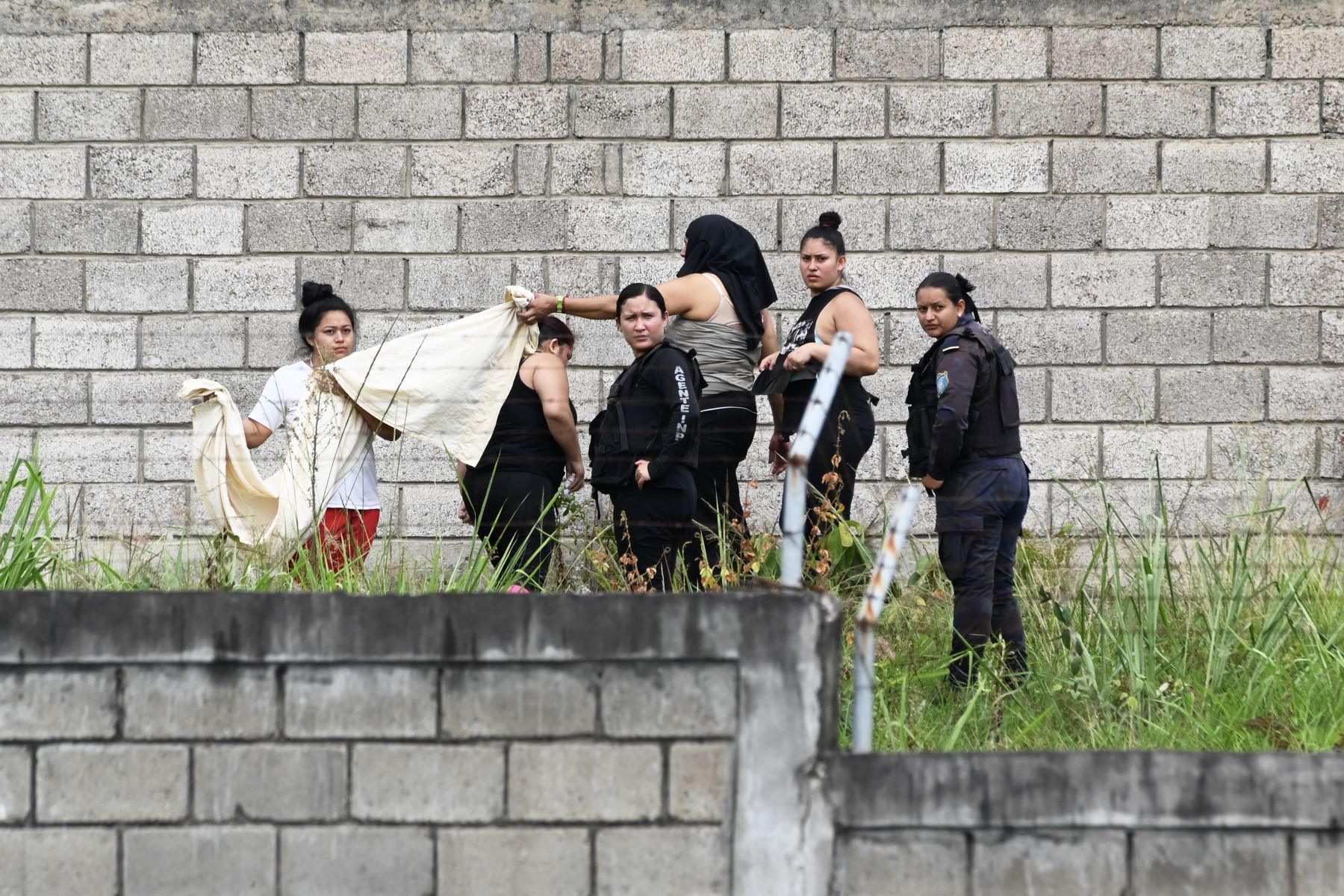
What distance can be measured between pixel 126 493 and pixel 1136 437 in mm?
4362

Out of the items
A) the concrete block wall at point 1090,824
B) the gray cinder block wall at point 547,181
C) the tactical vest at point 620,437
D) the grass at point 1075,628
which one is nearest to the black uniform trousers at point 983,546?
the grass at point 1075,628

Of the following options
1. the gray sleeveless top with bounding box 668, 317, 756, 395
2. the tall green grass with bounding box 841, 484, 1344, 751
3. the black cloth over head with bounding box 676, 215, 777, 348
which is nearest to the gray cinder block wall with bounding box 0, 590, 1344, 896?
the tall green grass with bounding box 841, 484, 1344, 751

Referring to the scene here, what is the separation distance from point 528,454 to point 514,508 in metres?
0.20

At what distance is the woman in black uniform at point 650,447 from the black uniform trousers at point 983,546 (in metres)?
0.80

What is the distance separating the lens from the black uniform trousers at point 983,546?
4.18 metres

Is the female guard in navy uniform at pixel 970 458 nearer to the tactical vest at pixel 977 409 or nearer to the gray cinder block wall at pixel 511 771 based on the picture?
the tactical vest at pixel 977 409

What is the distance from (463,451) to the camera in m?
4.59

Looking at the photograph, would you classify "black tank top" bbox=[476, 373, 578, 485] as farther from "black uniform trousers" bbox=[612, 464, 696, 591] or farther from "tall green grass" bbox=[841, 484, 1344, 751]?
"tall green grass" bbox=[841, 484, 1344, 751]

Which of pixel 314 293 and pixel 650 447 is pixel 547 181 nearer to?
pixel 314 293

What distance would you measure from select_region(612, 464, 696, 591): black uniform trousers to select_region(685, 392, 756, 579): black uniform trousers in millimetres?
237

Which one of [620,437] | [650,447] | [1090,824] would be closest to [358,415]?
[620,437]

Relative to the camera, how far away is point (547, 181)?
613cm

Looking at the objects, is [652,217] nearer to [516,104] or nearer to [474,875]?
[516,104]

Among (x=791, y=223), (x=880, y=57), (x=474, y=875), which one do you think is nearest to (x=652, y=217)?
(x=791, y=223)
